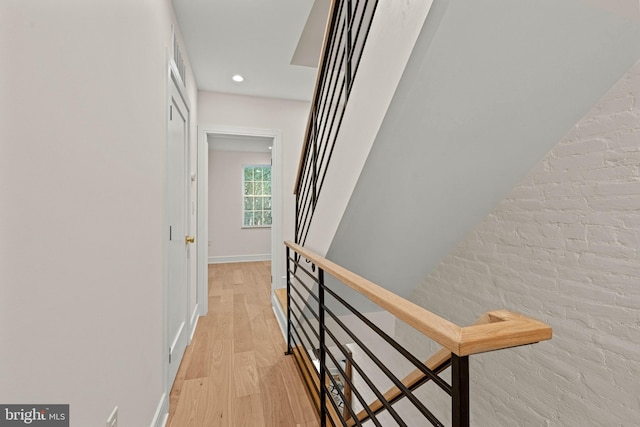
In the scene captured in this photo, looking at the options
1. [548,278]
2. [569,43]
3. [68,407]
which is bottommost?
[68,407]

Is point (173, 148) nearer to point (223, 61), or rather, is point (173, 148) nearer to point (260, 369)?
point (223, 61)

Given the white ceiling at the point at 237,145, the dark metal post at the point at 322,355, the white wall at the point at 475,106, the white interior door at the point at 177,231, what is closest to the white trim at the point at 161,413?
the white interior door at the point at 177,231

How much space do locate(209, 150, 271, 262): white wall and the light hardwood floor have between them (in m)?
2.96

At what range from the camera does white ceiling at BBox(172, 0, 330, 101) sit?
2049 millimetres

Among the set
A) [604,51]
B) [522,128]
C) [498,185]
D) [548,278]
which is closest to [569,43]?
[604,51]

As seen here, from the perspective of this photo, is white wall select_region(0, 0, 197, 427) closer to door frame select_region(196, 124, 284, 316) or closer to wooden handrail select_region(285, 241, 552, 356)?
wooden handrail select_region(285, 241, 552, 356)

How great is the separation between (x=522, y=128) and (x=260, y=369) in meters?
2.19

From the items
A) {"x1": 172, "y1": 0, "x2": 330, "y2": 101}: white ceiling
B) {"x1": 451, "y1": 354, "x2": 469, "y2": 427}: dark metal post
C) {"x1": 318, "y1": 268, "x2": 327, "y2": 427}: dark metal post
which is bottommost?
{"x1": 318, "y1": 268, "x2": 327, "y2": 427}: dark metal post

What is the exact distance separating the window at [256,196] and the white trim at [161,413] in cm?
484

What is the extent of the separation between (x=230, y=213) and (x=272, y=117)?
3.26 meters

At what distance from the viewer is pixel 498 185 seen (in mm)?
1602

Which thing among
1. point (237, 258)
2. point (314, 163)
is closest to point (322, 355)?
point (314, 163)

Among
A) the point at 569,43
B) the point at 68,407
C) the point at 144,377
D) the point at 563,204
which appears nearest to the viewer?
the point at 68,407

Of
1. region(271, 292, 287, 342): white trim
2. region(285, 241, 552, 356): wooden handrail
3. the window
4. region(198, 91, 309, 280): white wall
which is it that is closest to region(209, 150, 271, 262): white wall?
the window
